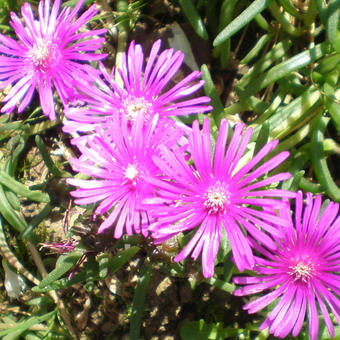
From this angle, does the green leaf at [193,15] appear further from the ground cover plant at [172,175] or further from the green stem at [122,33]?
the green stem at [122,33]

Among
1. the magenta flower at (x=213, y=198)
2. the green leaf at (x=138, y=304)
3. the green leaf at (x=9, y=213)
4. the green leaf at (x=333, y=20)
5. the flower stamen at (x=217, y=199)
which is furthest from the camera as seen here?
the green leaf at (x=9, y=213)

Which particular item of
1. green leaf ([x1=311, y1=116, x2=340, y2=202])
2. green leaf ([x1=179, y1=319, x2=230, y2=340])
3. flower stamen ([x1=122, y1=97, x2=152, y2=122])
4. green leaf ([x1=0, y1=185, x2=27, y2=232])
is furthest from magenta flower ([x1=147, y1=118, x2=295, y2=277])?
green leaf ([x1=0, y1=185, x2=27, y2=232])

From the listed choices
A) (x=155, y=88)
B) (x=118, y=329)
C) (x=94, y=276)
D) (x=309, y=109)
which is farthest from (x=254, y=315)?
(x=155, y=88)

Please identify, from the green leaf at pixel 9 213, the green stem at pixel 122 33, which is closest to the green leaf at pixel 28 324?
the green leaf at pixel 9 213

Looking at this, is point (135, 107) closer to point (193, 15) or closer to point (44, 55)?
point (44, 55)

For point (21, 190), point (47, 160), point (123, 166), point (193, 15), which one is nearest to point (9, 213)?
point (21, 190)

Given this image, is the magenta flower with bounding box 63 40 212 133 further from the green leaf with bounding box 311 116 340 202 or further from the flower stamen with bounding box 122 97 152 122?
the green leaf with bounding box 311 116 340 202

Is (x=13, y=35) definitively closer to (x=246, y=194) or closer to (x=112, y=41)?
(x=112, y=41)

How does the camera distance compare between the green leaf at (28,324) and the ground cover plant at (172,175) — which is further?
the green leaf at (28,324)
